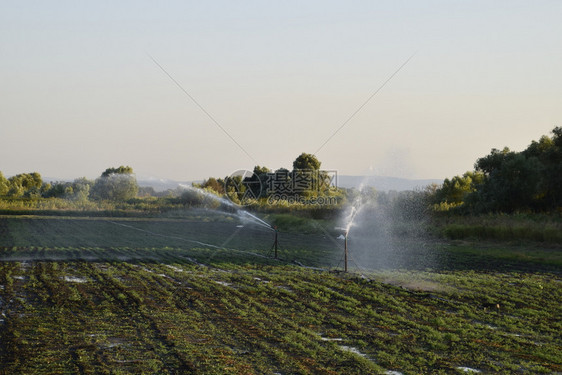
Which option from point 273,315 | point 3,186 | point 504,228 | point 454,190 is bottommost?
point 273,315

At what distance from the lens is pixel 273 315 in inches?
431

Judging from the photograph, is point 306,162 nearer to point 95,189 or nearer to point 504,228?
point 95,189

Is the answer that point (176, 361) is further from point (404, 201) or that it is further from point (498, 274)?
point (404, 201)

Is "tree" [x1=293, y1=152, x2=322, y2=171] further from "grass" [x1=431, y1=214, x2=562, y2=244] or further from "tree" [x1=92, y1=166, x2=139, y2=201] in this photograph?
"grass" [x1=431, y1=214, x2=562, y2=244]

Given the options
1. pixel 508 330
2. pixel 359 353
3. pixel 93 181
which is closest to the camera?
pixel 359 353

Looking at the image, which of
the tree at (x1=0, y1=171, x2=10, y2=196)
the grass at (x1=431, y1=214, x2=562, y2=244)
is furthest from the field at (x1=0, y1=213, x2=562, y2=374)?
the tree at (x1=0, y1=171, x2=10, y2=196)

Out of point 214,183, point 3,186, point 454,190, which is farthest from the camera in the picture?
point 214,183

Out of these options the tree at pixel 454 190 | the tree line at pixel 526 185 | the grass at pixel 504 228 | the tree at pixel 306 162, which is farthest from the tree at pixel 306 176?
the grass at pixel 504 228

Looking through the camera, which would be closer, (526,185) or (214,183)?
(526,185)

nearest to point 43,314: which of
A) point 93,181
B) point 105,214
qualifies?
point 105,214

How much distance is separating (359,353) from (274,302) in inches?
164

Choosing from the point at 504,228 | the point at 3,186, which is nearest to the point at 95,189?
the point at 3,186

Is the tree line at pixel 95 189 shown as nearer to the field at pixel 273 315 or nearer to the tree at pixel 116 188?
the tree at pixel 116 188

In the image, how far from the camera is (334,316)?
433 inches
